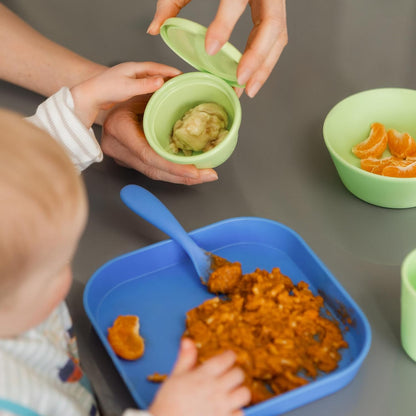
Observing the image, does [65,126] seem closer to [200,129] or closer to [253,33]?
[200,129]

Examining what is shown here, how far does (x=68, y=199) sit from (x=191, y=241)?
37 centimetres

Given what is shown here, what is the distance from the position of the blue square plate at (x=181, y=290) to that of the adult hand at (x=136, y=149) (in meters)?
0.11

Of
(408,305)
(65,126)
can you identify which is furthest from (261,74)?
(408,305)

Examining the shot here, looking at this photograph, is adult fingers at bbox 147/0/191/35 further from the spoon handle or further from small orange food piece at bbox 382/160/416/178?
small orange food piece at bbox 382/160/416/178

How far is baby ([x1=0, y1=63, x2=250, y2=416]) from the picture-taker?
579mm

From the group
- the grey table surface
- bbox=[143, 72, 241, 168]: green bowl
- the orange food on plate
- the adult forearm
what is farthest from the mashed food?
the adult forearm

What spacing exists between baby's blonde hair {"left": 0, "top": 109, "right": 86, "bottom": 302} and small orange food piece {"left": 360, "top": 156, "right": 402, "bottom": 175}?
1.91 feet

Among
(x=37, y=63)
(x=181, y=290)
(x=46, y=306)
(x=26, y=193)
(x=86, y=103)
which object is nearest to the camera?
(x=26, y=193)

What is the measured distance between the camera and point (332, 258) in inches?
38.4

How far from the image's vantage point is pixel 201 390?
2.32ft

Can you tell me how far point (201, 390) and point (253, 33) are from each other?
2.14ft

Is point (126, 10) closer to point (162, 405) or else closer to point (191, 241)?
point (191, 241)

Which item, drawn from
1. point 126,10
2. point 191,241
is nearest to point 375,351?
point 191,241

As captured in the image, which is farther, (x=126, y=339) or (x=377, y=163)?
(x=377, y=163)
